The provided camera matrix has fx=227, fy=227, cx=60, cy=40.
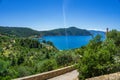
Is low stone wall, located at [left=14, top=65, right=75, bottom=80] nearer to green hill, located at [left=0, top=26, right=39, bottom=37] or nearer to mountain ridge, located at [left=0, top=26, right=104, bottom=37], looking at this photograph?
mountain ridge, located at [left=0, top=26, right=104, bottom=37]

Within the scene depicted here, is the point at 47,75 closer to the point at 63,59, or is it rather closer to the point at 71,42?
the point at 63,59

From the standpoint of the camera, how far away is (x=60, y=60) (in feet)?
41.0

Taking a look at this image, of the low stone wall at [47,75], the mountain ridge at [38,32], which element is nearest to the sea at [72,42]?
the mountain ridge at [38,32]

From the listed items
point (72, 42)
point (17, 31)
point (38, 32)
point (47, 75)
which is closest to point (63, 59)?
point (47, 75)

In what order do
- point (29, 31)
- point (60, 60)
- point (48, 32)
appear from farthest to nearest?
point (48, 32) → point (29, 31) → point (60, 60)

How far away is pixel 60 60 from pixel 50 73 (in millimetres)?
3513

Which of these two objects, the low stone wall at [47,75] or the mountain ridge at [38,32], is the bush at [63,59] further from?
the mountain ridge at [38,32]

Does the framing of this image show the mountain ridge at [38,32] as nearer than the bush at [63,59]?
No

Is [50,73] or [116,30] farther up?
[116,30]

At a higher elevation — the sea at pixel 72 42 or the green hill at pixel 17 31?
the green hill at pixel 17 31

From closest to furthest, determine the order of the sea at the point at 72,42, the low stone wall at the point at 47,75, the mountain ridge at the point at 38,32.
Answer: the low stone wall at the point at 47,75 → the sea at the point at 72,42 → the mountain ridge at the point at 38,32

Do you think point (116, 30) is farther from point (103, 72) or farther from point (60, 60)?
point (103, 72)

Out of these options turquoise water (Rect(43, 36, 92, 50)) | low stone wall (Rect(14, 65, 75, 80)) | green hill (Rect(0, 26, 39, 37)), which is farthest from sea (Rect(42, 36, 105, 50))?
green hill (Rect(0, 26, 39, 37))

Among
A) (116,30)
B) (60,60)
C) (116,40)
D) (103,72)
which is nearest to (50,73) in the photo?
(103,72)
